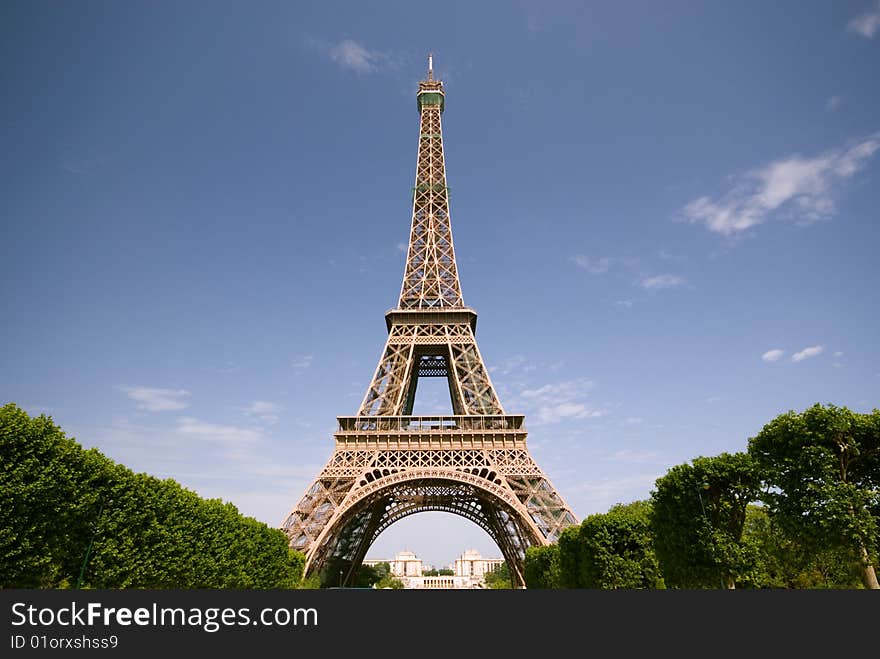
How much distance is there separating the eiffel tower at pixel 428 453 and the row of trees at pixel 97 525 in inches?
271

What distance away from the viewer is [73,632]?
7980mm

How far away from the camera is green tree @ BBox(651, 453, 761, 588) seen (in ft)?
67.9

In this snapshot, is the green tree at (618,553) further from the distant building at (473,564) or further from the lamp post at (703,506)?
the distant building at (473,564)

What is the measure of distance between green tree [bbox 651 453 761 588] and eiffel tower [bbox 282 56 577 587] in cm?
924

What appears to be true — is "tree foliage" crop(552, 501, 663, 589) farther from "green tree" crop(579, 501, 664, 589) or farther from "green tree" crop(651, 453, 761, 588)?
"green tree" crop(651, 453, 761, 588)

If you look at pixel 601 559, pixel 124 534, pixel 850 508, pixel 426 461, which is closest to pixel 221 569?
pixel 124 534

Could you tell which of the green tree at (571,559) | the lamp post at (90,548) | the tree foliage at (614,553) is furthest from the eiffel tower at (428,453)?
the lamp post at (90,548)

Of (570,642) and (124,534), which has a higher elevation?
(124,534)

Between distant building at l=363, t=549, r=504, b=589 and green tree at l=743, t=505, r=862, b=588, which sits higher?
green tree at l=743, t=505, r=862, b=588

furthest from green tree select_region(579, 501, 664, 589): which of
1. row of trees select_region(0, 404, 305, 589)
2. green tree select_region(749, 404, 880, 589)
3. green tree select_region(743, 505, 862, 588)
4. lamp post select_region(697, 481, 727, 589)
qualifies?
row of trees select_region(0, 404, 305, 589)

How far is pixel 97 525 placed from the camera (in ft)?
60.7

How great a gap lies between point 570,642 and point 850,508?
579 inches

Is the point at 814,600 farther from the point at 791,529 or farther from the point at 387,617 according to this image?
the point at 791,529

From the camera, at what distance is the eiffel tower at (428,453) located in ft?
107
